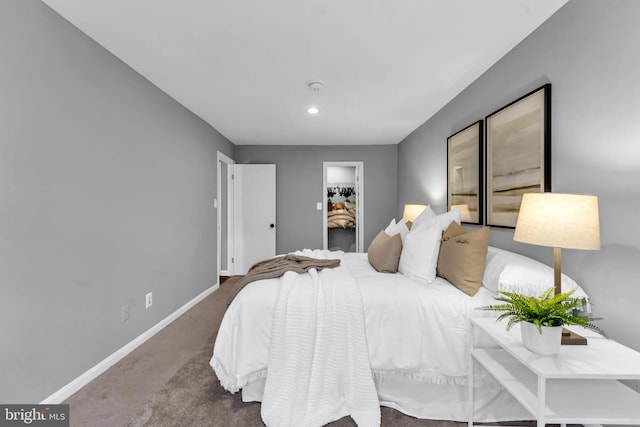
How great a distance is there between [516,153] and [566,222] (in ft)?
3.10

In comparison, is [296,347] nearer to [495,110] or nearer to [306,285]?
[306,285]

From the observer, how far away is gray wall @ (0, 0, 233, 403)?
1543 millimetres

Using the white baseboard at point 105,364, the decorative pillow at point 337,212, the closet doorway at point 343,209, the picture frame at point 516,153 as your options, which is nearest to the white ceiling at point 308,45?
the picture frame at point 516,153

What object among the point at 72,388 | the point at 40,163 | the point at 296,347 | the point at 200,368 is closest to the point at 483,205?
the point at 296,347

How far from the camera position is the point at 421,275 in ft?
6.53

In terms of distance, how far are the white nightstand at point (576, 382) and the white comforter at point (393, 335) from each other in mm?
275

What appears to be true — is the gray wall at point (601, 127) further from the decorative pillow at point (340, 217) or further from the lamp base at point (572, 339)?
the decorative pillow at point (340, 217)

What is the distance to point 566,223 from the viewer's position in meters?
1.28

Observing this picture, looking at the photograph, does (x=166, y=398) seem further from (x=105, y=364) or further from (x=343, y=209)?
(x=343, y=209)

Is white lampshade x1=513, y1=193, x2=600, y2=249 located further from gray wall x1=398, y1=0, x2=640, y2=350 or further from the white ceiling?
the white ceiling

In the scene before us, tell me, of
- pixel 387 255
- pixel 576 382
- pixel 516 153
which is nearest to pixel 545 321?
pixel 576 382

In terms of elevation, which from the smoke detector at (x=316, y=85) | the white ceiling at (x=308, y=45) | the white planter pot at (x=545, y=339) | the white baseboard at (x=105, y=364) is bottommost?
the white baseboard at (x=105, y=364)

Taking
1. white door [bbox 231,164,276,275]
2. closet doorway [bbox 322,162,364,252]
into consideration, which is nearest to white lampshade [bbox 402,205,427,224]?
closet doorway [bbox 322,162,364,252]

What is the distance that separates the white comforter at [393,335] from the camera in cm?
165
